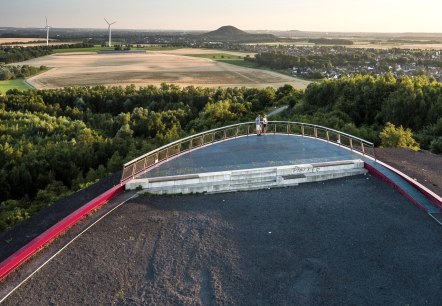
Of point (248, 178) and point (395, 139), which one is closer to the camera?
point (248, 178)

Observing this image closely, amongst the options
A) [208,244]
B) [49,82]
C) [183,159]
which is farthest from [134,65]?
[208,244]

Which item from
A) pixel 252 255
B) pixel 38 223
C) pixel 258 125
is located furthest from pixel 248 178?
pixel 38 223

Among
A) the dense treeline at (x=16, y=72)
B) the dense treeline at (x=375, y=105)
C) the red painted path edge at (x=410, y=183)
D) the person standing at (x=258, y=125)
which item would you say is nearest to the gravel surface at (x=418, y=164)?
the red painted path edge at (x=410, y=183)

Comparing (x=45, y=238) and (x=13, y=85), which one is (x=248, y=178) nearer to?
(x=45, y=238)

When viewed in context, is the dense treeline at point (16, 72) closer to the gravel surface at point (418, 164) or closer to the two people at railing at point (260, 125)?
the two people at railing at point (260, 125)

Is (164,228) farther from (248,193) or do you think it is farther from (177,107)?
(177,107)

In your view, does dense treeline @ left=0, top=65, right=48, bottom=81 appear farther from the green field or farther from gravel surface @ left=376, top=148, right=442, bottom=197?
gravel surface @ left=376, top=148, right=442, bottom=197
